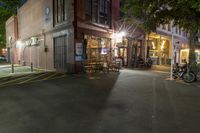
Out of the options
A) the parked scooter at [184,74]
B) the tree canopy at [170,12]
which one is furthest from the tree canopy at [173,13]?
the parked scooter at [184,74]

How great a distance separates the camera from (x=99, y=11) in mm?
16781

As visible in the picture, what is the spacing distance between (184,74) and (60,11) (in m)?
11.3

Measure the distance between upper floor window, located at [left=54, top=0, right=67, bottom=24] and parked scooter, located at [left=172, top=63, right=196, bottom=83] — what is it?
9584 mm

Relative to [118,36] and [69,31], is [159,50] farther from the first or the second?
[69,31]

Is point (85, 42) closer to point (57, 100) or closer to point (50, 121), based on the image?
point (57, 100)

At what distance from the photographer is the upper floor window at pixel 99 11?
617 inches

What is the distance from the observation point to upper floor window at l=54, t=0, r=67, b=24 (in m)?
15.2

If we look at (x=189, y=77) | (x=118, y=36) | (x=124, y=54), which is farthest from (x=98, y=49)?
(x=189, y=77)

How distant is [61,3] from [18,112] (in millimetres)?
12402

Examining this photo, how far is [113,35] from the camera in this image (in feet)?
60.6

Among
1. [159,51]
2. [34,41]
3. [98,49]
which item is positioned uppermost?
[34,41]

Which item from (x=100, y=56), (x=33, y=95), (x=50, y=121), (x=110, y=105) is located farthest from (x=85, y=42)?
(x=50, y=121)

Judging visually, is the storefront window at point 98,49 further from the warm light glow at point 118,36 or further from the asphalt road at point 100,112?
the asphalt road at point 100,112

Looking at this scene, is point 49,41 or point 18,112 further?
point 49,41
